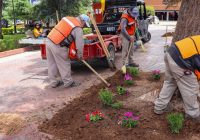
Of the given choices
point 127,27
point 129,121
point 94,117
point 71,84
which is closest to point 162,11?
point 127,27

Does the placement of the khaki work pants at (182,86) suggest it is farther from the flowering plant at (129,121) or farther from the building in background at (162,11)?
the building in background at (162,11)

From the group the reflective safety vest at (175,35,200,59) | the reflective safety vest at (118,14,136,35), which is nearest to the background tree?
the reflective safety vest at (118,14,136,35)

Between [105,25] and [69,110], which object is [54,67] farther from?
[105,25]

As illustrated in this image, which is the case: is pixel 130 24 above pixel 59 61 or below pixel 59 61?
above

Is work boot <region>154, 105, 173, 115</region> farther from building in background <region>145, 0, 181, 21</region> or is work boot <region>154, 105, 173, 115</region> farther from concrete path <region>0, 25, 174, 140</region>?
building in background <region>145, 0, 181, 21</region>

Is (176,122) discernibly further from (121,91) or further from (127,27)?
(127,27)

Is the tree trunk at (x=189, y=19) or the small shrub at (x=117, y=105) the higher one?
the tree trunk at (x=189, y=19)

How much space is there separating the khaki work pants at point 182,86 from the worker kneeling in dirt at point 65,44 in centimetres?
290

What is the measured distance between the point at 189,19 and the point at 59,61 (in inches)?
132

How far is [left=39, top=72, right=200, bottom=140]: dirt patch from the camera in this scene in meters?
4.95

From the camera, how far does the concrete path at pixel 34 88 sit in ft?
20.6

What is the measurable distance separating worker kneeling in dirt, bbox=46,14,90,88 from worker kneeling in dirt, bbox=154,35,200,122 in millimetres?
2966

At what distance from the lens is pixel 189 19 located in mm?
5996

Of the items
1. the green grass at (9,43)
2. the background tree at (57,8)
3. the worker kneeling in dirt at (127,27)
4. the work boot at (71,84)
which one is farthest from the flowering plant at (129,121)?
the background tree at (57,8)
